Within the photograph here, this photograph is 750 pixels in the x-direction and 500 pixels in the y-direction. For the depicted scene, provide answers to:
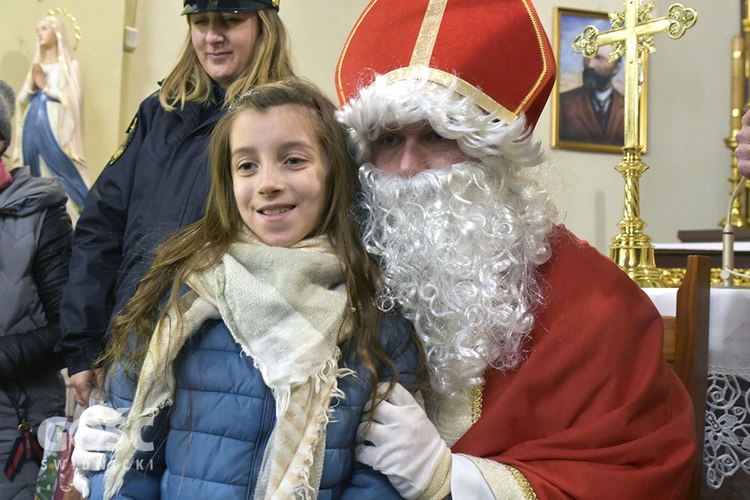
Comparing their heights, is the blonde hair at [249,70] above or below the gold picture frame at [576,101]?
below

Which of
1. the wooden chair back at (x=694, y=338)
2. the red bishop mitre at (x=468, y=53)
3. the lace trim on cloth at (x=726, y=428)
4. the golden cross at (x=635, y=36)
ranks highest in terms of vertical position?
the golden cross at (x=635, y=36)

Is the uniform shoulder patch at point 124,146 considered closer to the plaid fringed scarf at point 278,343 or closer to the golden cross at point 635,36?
the plaid fringed scarf at point 278,343

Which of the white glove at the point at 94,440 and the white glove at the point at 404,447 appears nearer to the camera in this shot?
the white glove at the point at 404,447

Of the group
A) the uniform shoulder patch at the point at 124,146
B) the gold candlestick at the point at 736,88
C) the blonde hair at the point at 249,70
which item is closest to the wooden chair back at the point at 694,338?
the blonde hair at the point at 249,70

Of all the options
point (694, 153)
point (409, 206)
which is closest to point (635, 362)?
point (409, 206)

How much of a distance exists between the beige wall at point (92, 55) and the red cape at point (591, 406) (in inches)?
179

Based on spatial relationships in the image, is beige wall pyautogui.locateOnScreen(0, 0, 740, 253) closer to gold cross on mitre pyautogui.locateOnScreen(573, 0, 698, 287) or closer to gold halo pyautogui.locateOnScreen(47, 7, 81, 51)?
gold halo pyautogui.locateOnScreen(47, 7, 81, 51)

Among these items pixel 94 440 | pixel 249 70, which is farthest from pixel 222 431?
pixel 249 70

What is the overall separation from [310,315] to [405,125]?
1.84ft

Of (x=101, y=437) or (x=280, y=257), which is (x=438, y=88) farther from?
(x=101, y=437)

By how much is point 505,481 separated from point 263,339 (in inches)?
23.6

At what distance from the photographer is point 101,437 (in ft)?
5.95

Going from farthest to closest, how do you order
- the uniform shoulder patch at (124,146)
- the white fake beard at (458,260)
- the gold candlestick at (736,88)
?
the gold candlestick at (736,88) → the uniform shoulder patch at (124,146) → the white fake beard at (458,260)

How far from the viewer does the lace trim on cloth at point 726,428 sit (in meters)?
2.49
